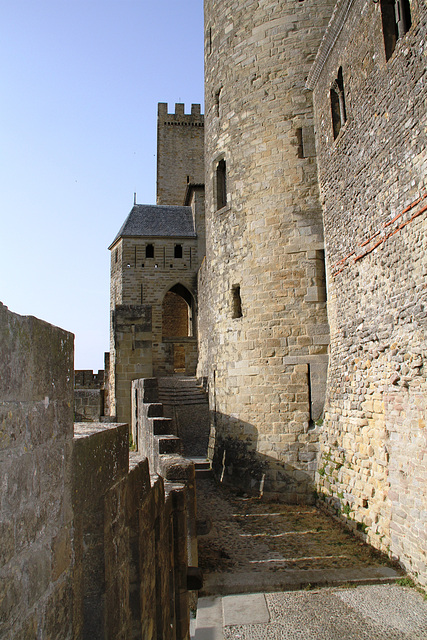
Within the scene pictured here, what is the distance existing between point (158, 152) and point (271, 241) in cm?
2549

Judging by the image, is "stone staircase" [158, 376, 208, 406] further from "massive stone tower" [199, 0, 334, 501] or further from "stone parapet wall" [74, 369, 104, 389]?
"stone parapet wall" [74, 369, 104, 389]

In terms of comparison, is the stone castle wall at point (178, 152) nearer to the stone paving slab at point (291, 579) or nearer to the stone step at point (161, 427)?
the stone step at point (161, 427)

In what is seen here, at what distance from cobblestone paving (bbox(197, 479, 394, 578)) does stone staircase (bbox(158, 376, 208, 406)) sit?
5513 millimetres

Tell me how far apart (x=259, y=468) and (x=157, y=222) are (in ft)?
60.6

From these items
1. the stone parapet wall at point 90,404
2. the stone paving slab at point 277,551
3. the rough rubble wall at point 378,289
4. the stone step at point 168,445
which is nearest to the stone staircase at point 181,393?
the stone parapet wall at point 90,404

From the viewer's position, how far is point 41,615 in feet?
5.01

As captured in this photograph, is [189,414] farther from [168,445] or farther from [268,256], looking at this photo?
[168,445]

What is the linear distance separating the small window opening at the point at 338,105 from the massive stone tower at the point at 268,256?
39.1 inches

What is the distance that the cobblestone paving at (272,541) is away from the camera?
21.1 ft

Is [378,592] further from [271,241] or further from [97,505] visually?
[271,241]

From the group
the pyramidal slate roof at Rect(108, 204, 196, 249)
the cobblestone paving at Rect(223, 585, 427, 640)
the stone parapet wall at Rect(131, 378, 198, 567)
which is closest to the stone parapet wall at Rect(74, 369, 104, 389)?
the pyramidal slate roof at Rect(108, 204, 196, 249)

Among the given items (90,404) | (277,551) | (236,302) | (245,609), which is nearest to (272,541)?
(277,551)

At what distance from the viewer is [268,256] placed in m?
10.2

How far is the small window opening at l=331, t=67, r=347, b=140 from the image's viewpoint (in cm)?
870
